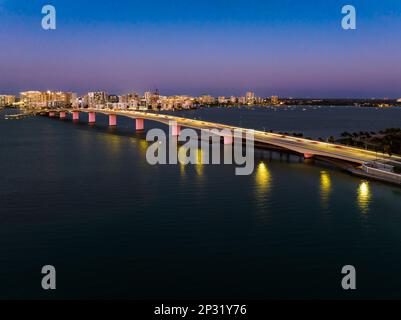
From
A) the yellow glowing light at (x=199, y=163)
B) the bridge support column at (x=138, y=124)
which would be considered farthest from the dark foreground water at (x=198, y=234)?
the bridge support column at (x=138, y=124)

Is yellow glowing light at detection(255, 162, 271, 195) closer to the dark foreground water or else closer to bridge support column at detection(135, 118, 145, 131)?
the dark foreground water

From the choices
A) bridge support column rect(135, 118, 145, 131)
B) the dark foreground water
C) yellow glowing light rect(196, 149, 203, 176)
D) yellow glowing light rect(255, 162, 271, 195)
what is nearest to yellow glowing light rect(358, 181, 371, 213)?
the dark foreground water

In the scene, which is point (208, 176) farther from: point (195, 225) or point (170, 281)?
point (170, 281)

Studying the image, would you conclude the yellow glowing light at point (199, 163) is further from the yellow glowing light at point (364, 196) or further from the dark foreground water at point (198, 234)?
A: the yellow glowing light at point (364, 196)

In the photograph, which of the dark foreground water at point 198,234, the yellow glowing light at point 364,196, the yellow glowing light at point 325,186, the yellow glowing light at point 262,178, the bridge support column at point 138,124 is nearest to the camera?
the dark foreground water at point 198,234

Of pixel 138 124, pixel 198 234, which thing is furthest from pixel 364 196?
pixel 138 124

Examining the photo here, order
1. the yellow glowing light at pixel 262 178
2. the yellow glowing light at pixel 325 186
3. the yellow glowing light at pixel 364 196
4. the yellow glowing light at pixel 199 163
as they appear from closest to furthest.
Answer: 1. the yellow glowing light at pixel 364 196
2. the yellow glowing light at pixel 325 186
3. the yellow glowing light at pixel 262 178
4. the yellow glowing light at pixel 199 163
